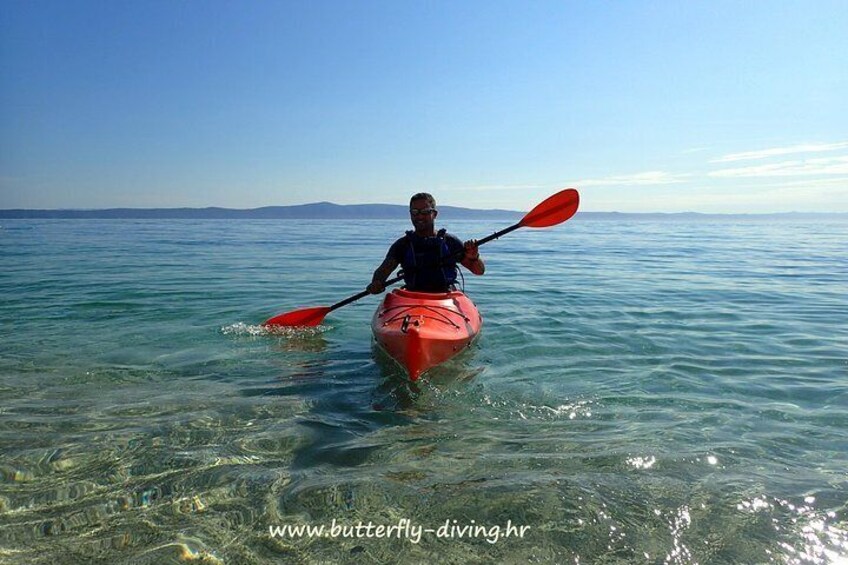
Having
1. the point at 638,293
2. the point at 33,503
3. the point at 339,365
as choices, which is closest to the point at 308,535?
the point at 33,503

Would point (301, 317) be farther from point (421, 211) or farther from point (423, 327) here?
point (423, 327)

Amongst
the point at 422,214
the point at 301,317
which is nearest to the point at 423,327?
the point at 422,214

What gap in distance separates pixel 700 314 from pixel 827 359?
2.81 metres

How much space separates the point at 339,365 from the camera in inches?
245

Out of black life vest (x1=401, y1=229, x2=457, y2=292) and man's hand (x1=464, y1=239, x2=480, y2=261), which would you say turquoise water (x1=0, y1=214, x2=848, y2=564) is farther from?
man's hand (x1=464, y1=239, x2=480, y2=261)

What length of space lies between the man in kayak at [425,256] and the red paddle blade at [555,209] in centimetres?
152

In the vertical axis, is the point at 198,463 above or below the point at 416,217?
below

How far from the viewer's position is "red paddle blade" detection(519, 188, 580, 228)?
26.1 ft

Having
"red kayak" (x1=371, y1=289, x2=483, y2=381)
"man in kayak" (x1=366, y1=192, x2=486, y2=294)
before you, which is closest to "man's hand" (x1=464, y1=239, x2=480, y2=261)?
"man in kayak" (x1=366, y1=192, x2=486, y2=294)

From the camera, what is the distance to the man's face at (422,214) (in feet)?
22.0

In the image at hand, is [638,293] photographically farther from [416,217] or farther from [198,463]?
[198,463]

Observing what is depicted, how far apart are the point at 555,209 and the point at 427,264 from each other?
2435 millimetres

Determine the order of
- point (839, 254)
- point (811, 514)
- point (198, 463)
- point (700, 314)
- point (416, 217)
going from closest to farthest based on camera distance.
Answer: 1. point (811, 514)
2. point (198, 463)
3. point (416, 217)
4. point (700, 314)
5. point (839, 254)

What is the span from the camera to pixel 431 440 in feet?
13.3
